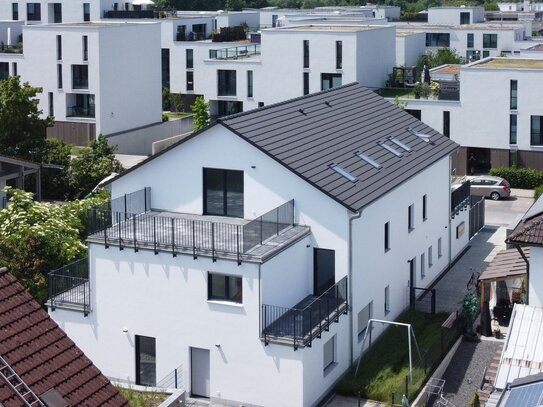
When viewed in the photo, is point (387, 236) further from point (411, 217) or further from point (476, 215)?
point (476, 215)

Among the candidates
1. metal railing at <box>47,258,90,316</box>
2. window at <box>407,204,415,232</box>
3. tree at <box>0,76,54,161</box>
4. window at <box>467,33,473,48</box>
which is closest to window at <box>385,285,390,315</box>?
window at <box>407,204,415,232</box>

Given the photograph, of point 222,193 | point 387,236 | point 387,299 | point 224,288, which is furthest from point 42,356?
point 387,299

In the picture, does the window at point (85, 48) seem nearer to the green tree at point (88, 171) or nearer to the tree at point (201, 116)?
the tree at point (201, 116)

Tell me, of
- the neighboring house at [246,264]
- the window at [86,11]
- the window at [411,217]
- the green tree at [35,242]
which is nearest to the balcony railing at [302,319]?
the neighboring house at [246,264]

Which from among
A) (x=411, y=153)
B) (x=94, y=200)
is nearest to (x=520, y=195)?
(x=411, y=153)

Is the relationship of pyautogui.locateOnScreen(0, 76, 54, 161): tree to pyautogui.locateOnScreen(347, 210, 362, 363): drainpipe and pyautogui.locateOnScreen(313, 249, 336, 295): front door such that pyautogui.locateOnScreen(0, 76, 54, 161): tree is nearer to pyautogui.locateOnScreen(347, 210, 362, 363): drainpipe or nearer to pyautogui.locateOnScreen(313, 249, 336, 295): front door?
→ pyautogui.locateOnScreen(313, 249, 336, 295): front door
